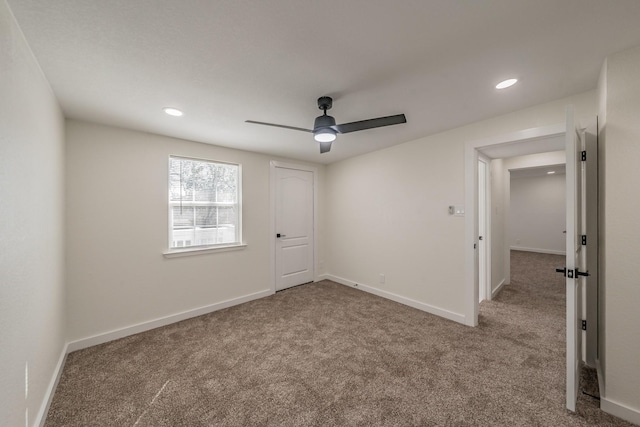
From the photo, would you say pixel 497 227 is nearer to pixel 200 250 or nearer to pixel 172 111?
pixel 200 250

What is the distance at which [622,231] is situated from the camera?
1.60 m

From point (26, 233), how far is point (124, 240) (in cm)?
145

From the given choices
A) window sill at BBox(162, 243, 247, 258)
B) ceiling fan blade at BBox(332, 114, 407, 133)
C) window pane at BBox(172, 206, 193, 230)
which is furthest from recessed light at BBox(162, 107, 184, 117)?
window sill at BBox(162, 243, 247, 258)

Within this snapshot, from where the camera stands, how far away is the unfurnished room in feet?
4.35

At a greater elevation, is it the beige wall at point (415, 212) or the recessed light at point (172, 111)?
the recessed light at point (172, 111)

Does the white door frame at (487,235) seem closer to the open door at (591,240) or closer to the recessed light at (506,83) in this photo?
the open door at (591,240)

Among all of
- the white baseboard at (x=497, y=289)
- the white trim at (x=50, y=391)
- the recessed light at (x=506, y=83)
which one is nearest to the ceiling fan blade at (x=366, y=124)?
the recessed light at (x=506, y=83)

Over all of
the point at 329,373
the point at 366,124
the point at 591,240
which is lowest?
the point at 329,373

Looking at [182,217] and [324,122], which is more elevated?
[324,122]

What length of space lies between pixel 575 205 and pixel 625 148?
49cm

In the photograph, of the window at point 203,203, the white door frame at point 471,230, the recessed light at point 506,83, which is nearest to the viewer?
the recessed light at point 506,83

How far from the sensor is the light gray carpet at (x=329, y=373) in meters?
1.64

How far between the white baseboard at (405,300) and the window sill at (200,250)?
1988mm

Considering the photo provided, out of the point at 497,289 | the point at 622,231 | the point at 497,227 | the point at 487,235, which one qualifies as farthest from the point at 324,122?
the point at 497,289
